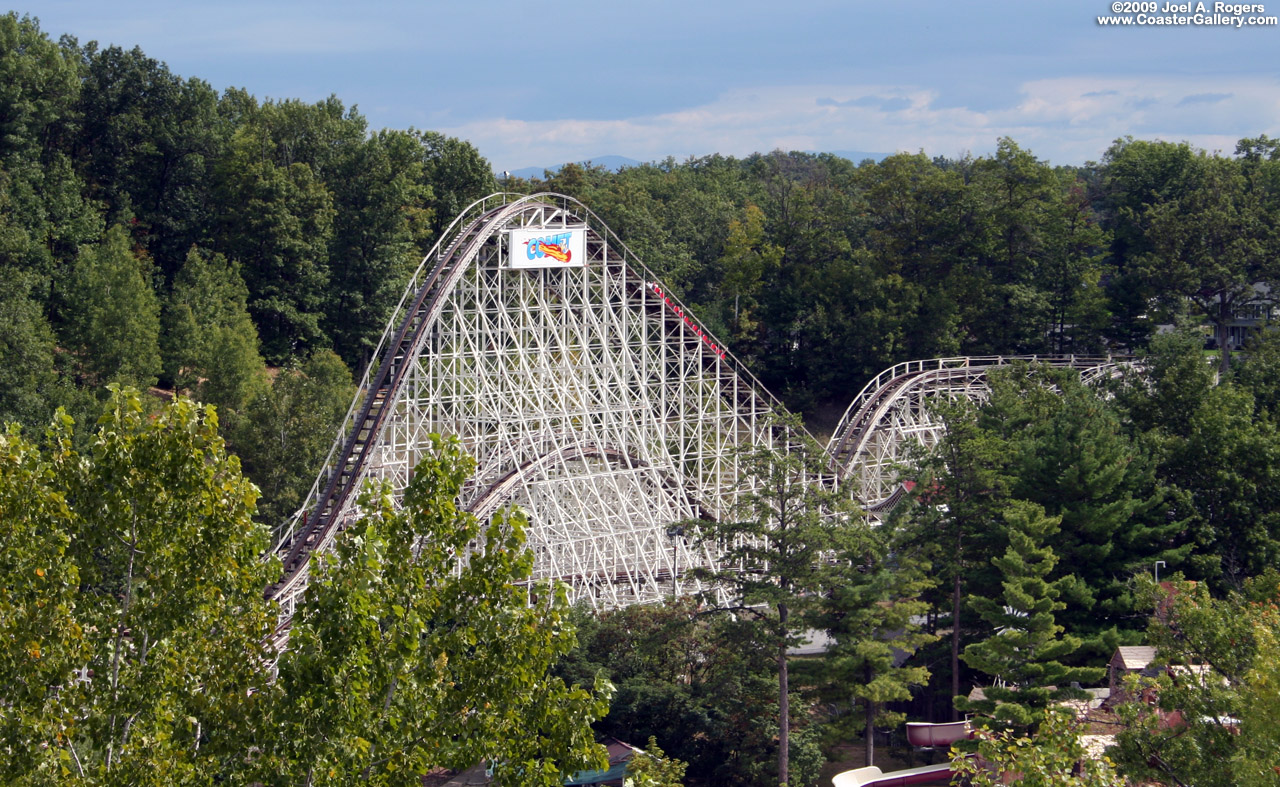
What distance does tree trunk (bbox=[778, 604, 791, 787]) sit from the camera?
2098cm

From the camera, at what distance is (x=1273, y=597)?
19641mm

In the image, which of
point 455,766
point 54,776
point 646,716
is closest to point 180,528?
point 54,776

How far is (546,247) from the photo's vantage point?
95.4 feet

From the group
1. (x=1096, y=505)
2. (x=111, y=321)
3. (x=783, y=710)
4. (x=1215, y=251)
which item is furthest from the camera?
(x=1215, y=251)

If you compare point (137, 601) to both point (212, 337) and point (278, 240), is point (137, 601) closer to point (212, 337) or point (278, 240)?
point (212, 337)

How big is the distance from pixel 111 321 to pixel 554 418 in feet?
54.5

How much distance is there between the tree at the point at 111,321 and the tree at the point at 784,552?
23.3m

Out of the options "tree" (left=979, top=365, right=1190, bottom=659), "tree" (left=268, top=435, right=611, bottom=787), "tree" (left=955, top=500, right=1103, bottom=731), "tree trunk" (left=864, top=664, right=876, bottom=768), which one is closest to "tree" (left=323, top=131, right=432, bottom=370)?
"tree" (left=979, top=365, right=1190, bottom=659)

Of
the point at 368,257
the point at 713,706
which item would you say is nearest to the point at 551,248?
the point at 713,706

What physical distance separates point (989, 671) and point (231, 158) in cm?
3956

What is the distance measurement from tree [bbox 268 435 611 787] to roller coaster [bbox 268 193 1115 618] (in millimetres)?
15730

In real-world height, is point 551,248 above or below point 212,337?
above

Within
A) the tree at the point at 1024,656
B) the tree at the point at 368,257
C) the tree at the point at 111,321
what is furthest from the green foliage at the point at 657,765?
the tree at the point at 368,257

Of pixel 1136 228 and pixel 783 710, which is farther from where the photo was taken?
pixel 1136 228
